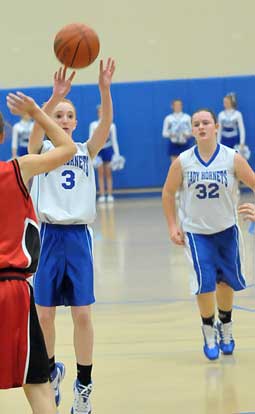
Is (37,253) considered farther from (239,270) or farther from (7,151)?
(7,151)

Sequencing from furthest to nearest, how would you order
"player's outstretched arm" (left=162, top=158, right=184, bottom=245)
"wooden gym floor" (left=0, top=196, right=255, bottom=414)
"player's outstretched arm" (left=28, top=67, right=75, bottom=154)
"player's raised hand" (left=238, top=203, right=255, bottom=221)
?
1. "player's outstretched arm" (left=162, top=158, right=184, bottom=245)
2. "wooden gym floor" (left=0, top=196, right=255, bottom=414)
3. "player's raised hand" (left=238, top=203, right=255, bottom=221)
4. "player's outstretched arm" (left=28, top=67, right=75, bottom=154)

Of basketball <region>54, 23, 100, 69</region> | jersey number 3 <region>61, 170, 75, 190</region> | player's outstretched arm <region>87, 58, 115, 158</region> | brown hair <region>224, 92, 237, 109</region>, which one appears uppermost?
basketball <region>54, 23, 100, 69</region>

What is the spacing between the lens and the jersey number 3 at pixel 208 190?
19.1 ft

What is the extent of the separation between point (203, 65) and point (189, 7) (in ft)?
4.02

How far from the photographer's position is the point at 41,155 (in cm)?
353

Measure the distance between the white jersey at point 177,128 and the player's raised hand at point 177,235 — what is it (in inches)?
446

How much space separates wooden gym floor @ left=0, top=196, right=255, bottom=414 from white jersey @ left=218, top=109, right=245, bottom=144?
719cm

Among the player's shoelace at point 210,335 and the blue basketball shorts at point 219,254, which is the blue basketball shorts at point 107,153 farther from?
the player's shoelace at point 210,335

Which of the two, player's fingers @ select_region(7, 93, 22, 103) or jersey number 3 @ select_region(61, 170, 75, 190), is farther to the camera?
jersey number 3 @ select_region(61, 170, 75, 190)

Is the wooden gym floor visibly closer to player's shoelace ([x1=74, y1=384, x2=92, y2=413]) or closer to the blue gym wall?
player's shoelace ([x1=74, y1=384, x2=92, y2=413])

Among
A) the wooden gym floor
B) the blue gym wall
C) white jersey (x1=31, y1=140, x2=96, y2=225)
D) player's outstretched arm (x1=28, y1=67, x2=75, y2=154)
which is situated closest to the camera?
player's outstretched arm (x1=28, y1=67, x2=75, y2=154)

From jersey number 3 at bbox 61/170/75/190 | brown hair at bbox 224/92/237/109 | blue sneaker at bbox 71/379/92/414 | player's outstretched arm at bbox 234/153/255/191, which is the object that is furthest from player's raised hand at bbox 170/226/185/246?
brown hair at bbox 224/92/237/109

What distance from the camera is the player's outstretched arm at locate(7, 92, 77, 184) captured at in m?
A: 3.47

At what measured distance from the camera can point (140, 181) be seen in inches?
712
